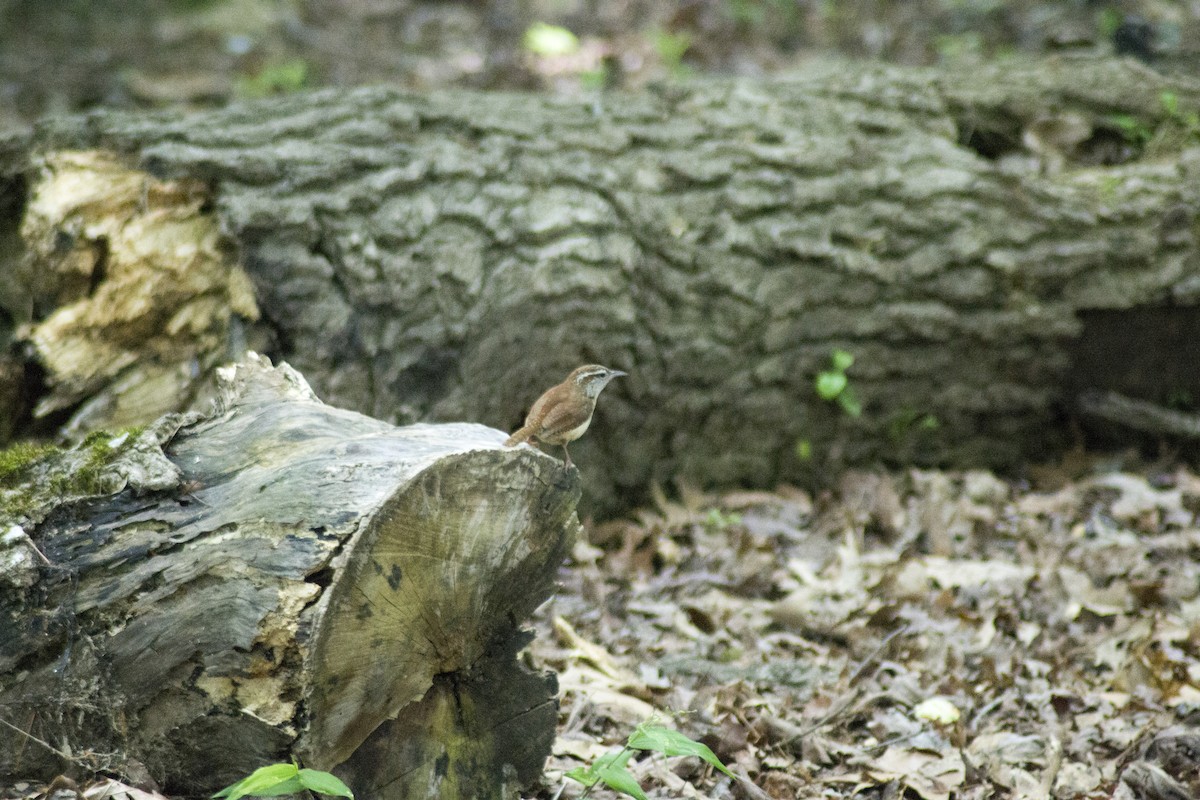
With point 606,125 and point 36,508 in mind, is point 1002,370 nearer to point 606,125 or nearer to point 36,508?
point 606,125

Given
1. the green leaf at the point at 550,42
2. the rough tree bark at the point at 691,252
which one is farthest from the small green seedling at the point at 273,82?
the rough tree bark at the point at 691,252

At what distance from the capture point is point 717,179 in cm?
494

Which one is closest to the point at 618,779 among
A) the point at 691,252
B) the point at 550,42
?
the point at 691,252

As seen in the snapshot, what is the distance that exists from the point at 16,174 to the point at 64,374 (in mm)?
864

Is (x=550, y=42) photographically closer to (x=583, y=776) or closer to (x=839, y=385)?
(x=839, y=385)

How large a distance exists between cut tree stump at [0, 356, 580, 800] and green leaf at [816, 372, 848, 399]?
107 inches

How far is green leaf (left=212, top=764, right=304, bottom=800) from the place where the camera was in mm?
1868

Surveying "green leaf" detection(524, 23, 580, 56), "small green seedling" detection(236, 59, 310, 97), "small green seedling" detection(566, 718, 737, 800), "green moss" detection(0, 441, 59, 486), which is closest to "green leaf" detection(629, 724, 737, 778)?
"small green seedling" detection(566, 718, 737, 800)

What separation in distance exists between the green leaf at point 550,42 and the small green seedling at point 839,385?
12.6ft

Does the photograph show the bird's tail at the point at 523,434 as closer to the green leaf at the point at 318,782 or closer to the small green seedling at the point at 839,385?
the green leaf at the point at 318,782

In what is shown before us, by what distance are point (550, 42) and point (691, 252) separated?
3602 millimetres

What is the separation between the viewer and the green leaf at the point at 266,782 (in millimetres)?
1868

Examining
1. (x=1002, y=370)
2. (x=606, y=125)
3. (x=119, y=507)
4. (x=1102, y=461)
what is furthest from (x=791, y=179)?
(x=119, y=507)

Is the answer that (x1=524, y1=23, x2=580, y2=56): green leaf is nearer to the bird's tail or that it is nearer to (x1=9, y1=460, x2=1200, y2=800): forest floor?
(x1=9, y1=460, x2=1200, y2=800): forest floor
